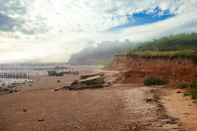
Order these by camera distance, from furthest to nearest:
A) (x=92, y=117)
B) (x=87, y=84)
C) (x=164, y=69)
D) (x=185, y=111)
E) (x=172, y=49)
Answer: (x=172, y=49)
(x=164, y=69)
(x=87, y=84)
(x=92, y=117)
(x=185, y=111)

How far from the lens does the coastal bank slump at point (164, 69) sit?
44.6 m

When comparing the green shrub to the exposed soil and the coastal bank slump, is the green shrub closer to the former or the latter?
the coastal bank slump

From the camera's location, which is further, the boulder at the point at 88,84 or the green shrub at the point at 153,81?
the boulder at the point at 88,84

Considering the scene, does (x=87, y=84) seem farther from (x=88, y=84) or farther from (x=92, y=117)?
(x=92, y=117)

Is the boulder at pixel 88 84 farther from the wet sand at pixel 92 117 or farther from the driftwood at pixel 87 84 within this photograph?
the wet sand at pixel 92 117

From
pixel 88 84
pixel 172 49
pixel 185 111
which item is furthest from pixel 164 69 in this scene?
pixel 185 111

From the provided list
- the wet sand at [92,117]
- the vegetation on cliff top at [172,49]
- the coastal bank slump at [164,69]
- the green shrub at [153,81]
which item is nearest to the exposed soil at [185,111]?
the wet sand at [92,117]

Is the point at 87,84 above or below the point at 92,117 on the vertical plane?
above

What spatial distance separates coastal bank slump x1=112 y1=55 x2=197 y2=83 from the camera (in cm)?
4456

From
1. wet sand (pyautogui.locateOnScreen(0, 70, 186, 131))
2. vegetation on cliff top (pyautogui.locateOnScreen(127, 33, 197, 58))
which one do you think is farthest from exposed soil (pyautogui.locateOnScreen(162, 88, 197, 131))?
vegetation on cliff top (pyautogui.locateOnScreen(127, 33, 197, 58))

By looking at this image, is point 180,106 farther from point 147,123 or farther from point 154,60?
point 154,60

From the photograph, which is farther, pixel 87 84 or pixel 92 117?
pixel 87 84

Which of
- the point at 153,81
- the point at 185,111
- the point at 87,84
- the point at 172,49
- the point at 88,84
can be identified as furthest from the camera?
the point at 172,49

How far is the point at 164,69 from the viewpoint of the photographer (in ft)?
161
